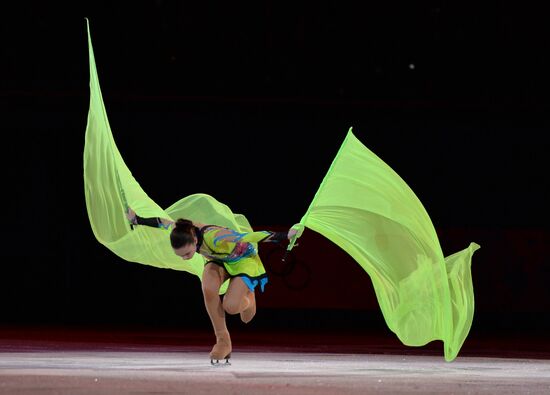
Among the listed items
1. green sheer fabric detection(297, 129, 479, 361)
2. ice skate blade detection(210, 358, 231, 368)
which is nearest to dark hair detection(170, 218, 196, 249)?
green sheer fabric detection(297, 129, 479, 361)

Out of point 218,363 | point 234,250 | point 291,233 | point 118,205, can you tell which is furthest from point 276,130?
point 291,233

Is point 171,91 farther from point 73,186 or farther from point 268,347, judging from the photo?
point 268,347

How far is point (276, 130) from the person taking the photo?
51.3ft

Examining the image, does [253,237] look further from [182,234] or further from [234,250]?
[182,234]

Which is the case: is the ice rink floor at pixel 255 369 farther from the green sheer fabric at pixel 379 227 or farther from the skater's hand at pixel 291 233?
the skater's hand at pixel 291 233

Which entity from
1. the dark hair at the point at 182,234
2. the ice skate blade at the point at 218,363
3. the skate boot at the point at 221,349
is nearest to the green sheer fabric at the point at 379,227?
the dark hair at the point at 182,234

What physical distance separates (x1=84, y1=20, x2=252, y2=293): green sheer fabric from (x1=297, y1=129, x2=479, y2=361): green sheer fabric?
0.98m

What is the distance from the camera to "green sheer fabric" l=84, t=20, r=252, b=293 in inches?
340

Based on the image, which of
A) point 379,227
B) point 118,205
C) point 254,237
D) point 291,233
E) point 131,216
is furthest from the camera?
point 118,205

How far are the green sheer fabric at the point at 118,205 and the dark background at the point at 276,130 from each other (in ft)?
21.1

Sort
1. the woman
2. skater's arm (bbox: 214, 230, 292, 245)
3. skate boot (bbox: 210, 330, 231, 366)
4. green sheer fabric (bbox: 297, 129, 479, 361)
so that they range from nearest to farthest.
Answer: skater's arm (bbox: 214, 230, 292, 245), the woman, skate boot (bbox: 210, 330, 231, 366), green sheer fabric (bbox: 297, 129, 479, 361)

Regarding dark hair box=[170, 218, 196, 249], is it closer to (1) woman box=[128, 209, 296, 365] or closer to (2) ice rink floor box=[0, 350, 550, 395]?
(1) woman box=[128, 209, 296, 365]

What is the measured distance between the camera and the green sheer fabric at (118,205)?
28.4 ft

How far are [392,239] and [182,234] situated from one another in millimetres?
1679
